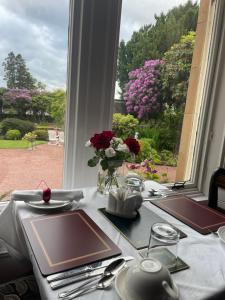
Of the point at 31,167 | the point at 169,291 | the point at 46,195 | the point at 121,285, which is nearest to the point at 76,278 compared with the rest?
the point at 121,285

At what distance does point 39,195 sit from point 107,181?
0.28 m

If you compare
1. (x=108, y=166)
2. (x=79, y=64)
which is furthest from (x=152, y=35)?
(x=108, y=166)

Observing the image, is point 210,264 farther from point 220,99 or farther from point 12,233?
point 220,99

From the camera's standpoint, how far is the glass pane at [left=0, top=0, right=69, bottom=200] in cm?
129

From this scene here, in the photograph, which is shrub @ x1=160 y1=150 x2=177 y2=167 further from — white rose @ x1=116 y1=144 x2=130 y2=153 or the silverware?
the silverware

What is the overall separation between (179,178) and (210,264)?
44.2 inches

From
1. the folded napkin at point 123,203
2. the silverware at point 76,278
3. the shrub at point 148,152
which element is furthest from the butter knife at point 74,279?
the shrub at point 148,152

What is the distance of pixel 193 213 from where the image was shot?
110cm

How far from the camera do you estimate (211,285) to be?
674 millimetres

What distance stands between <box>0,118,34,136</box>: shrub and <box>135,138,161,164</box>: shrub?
0.67 meters

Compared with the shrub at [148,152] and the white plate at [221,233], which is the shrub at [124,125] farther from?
the white plate at [221,233]

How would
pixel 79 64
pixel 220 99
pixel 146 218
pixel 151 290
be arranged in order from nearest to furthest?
pixel 151 290
pixel 146 218
pixel 79 64
pixel 220 99

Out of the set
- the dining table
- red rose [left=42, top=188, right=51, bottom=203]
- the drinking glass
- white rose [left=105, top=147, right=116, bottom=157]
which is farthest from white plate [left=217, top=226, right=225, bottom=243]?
red rose [left=42, top=188, right=51, bottom=203]

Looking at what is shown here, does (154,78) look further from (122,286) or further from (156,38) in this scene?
(122,286)
